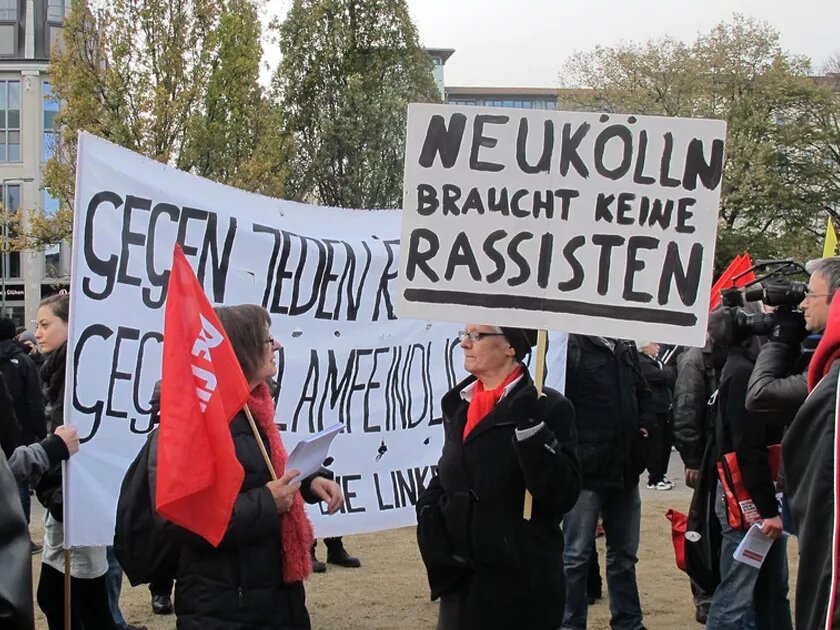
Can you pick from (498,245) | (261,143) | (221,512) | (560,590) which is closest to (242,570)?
(221,512)

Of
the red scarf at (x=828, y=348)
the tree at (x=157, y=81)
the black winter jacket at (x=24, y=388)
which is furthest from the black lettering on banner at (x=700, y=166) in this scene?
the tree at (x=157, y=81)

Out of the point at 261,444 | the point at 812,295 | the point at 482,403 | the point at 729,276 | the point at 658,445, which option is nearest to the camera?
the point at 261,444

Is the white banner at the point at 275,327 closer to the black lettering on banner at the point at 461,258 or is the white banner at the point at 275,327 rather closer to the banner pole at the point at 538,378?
the black lettering on banner at the point at 461,258

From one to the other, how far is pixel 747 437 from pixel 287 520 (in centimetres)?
257

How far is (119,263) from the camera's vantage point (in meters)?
4.54

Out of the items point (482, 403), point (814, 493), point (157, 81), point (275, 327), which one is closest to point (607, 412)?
point (275, 327)

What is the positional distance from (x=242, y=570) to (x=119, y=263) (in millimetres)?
1827

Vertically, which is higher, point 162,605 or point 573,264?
point 573,264

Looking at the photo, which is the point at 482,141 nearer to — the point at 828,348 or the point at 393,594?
the point at 828,348

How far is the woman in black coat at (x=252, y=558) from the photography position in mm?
3213

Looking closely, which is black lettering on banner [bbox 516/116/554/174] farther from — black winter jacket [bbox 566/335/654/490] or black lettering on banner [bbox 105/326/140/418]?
black winter jacket [bbox 566/335/654/490]

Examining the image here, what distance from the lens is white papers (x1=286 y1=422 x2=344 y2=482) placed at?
3.38 meters

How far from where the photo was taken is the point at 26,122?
1612 inches

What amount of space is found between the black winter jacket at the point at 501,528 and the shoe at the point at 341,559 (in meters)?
4.09
